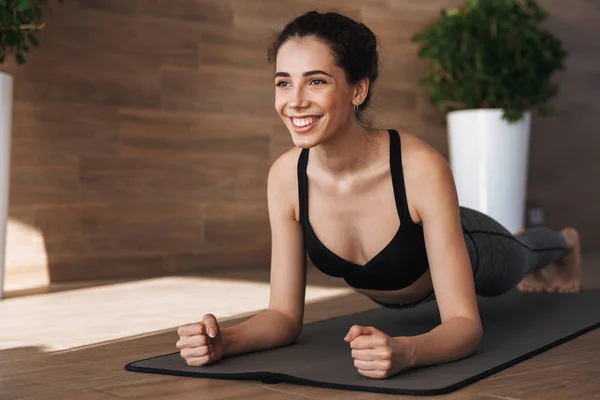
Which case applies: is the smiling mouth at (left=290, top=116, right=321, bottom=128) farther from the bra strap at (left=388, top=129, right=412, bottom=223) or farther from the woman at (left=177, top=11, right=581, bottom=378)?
the bra strap at (left=388, top=129, right=412, bottom=223)

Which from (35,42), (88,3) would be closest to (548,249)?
(35,42)

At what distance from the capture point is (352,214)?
1652 millimetres

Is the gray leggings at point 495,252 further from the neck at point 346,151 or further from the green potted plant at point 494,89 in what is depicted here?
the green potted plant at point 494,89

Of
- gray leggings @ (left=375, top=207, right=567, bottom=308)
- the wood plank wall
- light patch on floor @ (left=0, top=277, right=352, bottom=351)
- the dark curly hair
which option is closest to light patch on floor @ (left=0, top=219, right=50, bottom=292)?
the wood plank wall

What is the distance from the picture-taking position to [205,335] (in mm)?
1450

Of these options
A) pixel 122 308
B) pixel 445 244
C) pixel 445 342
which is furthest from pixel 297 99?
pixel 122 308

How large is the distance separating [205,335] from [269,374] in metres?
0.14

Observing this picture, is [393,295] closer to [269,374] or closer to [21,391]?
[269,374]

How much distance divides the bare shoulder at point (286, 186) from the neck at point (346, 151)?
0.07 meters

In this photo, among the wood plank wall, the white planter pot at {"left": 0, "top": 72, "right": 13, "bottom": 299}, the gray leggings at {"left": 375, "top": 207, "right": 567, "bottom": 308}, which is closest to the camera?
the gray leggings at {"left": 375, "top": 207, "right": 567, "bottom": 308}

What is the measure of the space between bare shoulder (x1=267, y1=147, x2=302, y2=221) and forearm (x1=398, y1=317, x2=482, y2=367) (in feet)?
1.28

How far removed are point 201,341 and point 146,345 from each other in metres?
0.41

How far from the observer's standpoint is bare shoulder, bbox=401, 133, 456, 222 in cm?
153

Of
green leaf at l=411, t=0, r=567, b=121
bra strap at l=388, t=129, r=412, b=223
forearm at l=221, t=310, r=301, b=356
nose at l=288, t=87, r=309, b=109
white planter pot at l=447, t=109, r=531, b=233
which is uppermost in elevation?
green leaf at l=411, t=0, r=567, b=121
